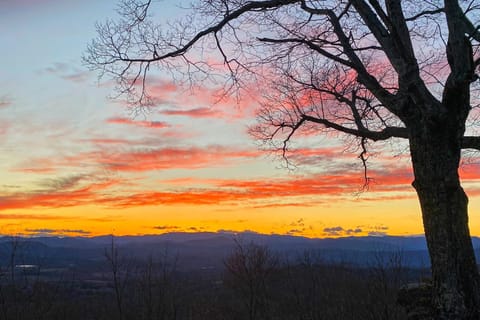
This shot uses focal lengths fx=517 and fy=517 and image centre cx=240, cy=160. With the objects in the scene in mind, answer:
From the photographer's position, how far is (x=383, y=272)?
16312 mm

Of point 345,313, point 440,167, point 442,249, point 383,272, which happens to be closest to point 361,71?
point 440,167

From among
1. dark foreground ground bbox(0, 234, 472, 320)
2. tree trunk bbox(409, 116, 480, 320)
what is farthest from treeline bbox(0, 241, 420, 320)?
tree trunk bbox(409, 116, 480, 320)

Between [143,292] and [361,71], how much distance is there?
14.5 meters

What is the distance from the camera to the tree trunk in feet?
20.5

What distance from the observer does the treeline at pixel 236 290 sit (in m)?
14.6

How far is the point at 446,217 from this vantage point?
6371 millimetres

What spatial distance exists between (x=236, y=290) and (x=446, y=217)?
24.6 m

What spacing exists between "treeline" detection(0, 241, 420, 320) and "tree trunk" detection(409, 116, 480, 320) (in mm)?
5043

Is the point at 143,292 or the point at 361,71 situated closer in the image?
the point at 361,71

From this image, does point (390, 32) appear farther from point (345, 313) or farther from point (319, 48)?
point (345, 313)

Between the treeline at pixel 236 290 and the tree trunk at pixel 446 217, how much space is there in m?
5.04

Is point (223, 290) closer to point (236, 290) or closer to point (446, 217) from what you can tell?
point (236, 290)

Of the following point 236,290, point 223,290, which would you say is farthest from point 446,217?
point 223,290

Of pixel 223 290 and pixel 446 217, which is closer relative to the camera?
pixel 446 217
